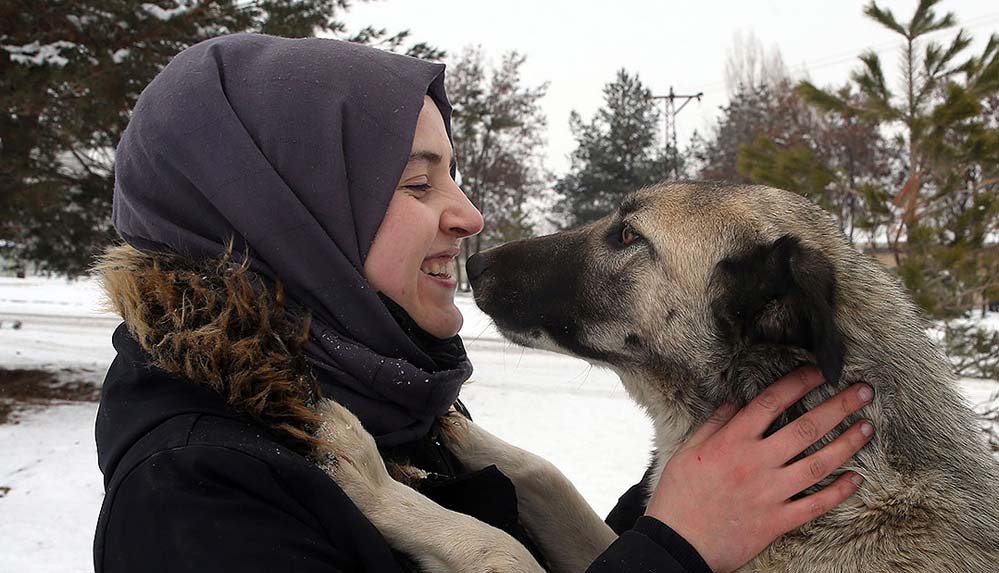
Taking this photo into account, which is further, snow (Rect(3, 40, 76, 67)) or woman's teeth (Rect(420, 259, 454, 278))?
snow (Rect(3, 40, 76, 67))

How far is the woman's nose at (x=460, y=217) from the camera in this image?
213 cm

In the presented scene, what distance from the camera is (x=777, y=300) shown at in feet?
7.88

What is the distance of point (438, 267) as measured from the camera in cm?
221

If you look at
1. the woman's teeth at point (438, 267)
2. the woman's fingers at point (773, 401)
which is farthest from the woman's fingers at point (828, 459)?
the woman's teeth at point (438, 267)

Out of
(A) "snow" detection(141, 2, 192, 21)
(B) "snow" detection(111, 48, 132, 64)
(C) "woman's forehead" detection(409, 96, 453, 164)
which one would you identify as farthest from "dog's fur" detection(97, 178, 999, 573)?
(B) "snow" detection(111, 48, 132, 64)

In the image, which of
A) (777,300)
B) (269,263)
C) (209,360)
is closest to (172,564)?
(209,360)

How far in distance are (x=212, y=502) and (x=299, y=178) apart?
2.72 ft

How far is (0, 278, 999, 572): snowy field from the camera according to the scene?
21.5 ft

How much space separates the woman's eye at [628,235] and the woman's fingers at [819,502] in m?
1.06

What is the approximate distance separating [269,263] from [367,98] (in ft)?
1.66

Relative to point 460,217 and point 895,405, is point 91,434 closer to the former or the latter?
point 460,217

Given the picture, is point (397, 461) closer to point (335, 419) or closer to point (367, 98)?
point (335, 419)

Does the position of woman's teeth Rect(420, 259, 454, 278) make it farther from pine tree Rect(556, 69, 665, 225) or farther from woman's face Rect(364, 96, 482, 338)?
pine tree Rect(556, 69, 665, 225)

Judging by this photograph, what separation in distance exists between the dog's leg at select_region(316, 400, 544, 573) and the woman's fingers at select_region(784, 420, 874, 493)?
782 mm
